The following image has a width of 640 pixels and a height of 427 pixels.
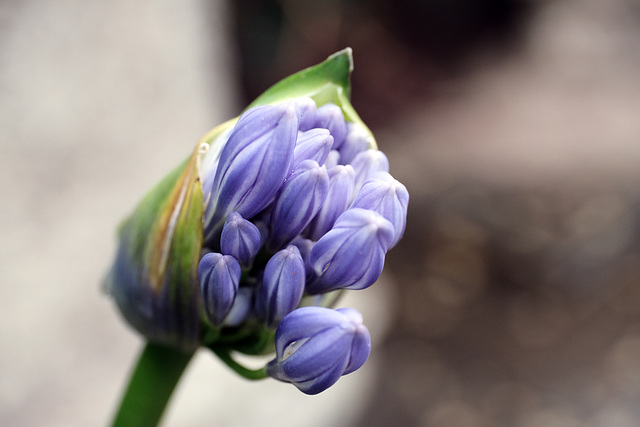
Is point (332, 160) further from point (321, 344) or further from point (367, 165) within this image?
point (321, 344)

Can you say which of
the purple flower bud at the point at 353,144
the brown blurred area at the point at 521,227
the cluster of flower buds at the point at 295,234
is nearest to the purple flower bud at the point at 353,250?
the cluster of flower buds at the point at 295,234

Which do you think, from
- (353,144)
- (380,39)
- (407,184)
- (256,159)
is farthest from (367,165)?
(380,39)

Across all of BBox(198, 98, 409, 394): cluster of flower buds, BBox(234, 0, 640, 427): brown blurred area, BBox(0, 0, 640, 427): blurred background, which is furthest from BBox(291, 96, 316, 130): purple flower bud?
BBox(234, 0, 640, 427): brown blurred area

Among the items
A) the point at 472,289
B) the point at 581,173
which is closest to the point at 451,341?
the point at 472,289

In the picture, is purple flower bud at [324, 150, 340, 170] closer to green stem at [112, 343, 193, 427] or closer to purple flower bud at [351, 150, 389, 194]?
purple flower bud at [351, 150, 389, 194]

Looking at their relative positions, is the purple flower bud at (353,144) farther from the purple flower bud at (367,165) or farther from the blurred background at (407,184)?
the blurred background at (407,184)

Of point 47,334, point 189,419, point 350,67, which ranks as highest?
point 350,67

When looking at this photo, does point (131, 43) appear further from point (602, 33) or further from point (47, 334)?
point (602, 33)
